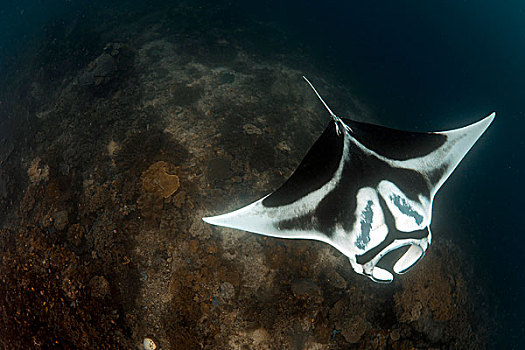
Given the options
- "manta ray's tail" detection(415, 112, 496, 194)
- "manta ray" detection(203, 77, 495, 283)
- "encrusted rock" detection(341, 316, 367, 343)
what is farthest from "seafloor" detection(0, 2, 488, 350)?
"manta ray's tail" detection(415, 112, 496, 194)

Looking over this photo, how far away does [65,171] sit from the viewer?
11.2 ft

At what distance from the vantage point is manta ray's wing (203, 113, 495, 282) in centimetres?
214

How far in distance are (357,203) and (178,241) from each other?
1.93 meters

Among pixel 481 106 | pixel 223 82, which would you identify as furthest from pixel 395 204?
pixel 481 106

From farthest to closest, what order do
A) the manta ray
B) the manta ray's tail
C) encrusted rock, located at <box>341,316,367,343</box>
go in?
encrusted rock, located at <box>341,316,367,343</box>
the manta ray's tail
the manta ray

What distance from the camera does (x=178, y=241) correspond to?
280 cm

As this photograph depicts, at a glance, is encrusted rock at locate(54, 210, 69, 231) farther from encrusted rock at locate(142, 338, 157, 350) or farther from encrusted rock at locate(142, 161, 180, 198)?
encrusted rock at locate(142, 338, 157, 350)

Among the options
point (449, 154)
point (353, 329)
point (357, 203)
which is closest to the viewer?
point (357, 203)

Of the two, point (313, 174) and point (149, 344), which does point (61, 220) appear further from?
point (313, 174)

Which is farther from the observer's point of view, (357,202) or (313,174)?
(313,174)

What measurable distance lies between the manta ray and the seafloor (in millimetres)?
734

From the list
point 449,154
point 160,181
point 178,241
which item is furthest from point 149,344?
point 449,154

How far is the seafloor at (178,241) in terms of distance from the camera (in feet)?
8.91

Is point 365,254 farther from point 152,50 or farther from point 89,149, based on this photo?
point 152,50
